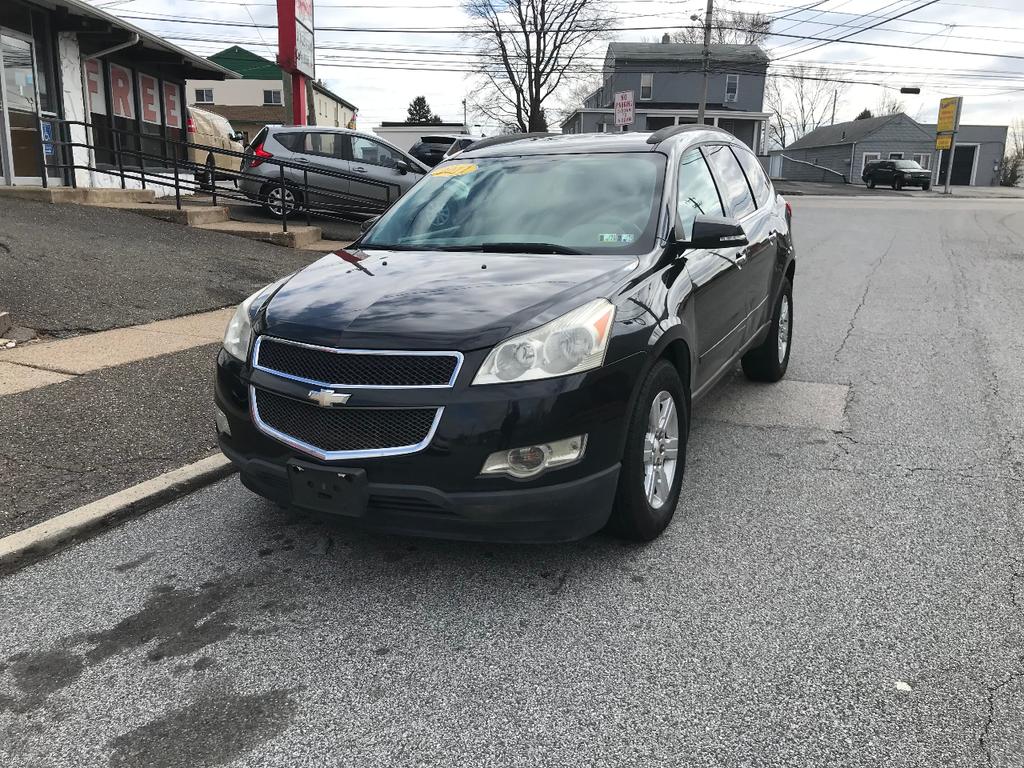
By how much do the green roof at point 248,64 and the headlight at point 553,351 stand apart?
6613cm

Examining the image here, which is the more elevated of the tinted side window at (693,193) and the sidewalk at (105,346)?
the tinted side window at (693,193)

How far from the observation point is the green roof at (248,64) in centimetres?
6253

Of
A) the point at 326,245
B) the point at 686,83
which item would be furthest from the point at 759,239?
the point at 686,83

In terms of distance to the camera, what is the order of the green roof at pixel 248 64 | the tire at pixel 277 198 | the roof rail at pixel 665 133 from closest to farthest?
the roof rail at pixel 665 133
the tire at pixel 277 198
the green roof at pixel 248 64

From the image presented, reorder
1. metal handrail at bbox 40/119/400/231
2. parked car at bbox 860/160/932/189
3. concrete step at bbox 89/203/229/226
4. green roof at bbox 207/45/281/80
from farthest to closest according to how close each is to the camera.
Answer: green roof at bbox 207/45/281/80 → parked car at bbox 860/160/932/189 → metal handrail at bbox 40/119/400/231 → concrete step at bbox 89/203/229/226

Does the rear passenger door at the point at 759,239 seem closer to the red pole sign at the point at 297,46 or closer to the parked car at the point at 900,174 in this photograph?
the red pole sign at the point at 297,46

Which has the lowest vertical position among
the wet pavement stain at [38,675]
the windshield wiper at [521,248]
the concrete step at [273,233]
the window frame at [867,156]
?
the wet pavement stain at [38,675]

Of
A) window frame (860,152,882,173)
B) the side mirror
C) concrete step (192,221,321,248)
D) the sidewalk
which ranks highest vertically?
window frame (860,152,882,173)

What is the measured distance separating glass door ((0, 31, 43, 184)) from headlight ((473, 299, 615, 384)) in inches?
500

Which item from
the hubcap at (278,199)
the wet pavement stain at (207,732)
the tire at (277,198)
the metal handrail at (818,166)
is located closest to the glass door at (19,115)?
the tire at (277,198)

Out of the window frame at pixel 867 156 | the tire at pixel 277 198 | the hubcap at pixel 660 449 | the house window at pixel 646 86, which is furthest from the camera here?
the window frame at pixel 867 156

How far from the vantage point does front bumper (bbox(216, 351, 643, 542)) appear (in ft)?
9.47

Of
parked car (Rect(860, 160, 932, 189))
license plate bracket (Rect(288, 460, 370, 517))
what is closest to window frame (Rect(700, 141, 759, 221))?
license plate bracket (Rect(288, 460, 370, 517))

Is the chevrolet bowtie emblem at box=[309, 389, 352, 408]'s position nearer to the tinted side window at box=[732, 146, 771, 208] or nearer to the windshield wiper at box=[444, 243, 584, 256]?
the windshield wiper at box=[444, 243, 584, 256]
